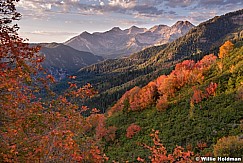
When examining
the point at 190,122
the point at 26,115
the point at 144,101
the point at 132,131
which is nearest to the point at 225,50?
the point at 144,101

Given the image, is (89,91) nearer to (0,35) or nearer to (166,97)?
(0,35)

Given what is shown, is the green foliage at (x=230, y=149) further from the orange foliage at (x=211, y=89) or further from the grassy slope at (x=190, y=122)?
the orange foliage at (x=211, y=89)

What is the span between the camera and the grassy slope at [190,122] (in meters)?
34.8

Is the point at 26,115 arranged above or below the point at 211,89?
above

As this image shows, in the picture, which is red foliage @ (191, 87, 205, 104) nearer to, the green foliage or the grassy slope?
the grassy slope

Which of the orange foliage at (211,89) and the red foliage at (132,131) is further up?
the orange foliage at (211,89)

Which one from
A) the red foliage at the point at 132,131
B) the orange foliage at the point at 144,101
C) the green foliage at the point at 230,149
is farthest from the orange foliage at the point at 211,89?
the green foliage at the point at 230,149

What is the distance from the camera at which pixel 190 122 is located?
42.6 meters

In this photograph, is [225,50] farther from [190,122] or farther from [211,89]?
[190,122]

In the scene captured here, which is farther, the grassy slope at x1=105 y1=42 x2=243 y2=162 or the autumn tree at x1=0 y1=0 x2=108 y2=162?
the grassy slope at x1=105 y1=42 x2=243 y2=162

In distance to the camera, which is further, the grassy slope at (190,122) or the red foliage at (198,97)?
the red foliage at (198,97)

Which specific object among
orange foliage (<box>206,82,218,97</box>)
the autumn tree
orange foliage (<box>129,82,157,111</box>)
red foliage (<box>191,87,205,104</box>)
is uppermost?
the autumn tree

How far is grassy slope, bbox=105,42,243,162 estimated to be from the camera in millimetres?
34750

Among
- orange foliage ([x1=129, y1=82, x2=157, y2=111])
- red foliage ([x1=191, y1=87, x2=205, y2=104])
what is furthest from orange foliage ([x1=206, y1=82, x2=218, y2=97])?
orange foliage ([x1=129, y1=82, x2=157, y2=111])
